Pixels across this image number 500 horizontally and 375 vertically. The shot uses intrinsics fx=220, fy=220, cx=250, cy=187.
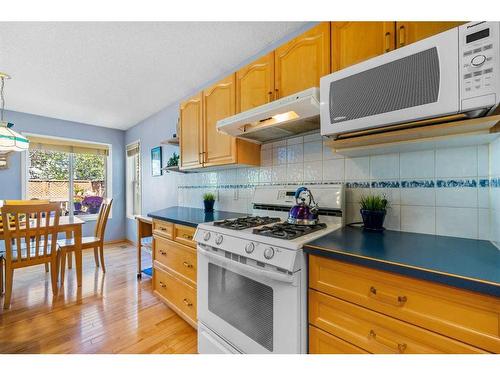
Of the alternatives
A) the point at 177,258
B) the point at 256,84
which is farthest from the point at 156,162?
the point at 256,84

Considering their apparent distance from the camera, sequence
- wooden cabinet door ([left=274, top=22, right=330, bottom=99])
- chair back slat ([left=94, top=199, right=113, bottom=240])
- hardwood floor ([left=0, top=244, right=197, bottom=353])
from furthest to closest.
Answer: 1. chair back slat ([left=94, top=199, right=113, bottom=240])
2. hardwood floor ([left=0, top=244, right=197, bottom=353])
3. wooden cabinet door ([left=274, top=22, right=330, bottom=99])

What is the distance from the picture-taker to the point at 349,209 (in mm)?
1478

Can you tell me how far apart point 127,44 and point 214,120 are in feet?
3.21

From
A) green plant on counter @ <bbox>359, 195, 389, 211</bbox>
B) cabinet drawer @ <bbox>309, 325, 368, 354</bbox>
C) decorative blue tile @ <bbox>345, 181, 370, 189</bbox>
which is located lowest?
cabinet drawer @ <bbox>309, 325, 368, 354</bbox>

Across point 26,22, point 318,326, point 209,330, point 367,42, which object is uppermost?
point 26,22

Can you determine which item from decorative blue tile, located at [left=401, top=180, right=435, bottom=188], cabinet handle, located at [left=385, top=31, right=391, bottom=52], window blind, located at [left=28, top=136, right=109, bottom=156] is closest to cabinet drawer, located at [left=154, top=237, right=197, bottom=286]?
decorative blue tile, located at [left=401, top=180, right=435, bottom=188]

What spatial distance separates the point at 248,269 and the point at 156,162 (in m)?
3.09

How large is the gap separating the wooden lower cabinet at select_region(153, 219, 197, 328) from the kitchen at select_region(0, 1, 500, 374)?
16 millimetres

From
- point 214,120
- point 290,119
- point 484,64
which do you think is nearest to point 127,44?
point 214,120

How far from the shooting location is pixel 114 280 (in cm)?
264

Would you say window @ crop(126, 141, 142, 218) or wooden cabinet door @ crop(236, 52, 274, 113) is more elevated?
wooden cabinet door @ crop(236, 52, 274, 113)

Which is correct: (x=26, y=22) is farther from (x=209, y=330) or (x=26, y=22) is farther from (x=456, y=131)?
(x=456, y=131)

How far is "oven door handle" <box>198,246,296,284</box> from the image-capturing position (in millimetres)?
970

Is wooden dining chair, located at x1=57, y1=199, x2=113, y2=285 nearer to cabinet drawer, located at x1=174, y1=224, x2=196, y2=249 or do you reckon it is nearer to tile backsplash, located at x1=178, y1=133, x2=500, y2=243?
cabinet drawer, located at x1=174, y1=224, x2=196, y2=249
